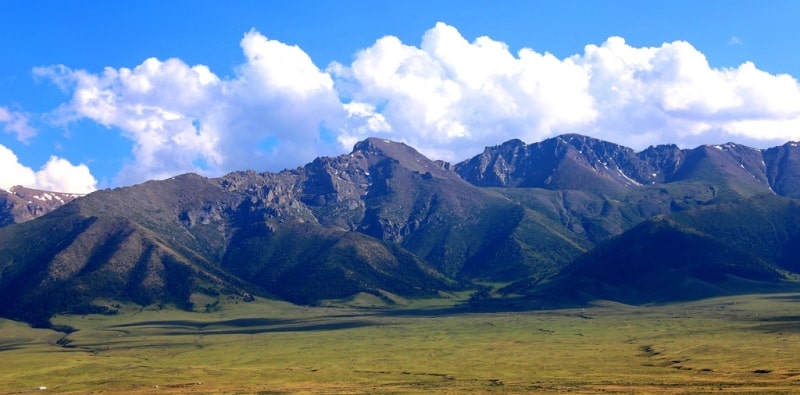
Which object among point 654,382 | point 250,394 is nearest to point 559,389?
point 654,382

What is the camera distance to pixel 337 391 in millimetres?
196875

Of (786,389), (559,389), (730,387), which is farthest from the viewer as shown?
(559,389)

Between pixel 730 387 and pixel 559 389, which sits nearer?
pixel 730 387

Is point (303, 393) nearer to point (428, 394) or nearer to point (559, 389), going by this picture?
point (428, 394)

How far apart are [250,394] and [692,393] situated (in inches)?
3722

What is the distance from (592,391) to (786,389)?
3588 cm

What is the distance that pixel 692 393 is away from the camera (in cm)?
16388

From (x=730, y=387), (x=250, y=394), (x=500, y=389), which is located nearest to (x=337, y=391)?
(x=250, y=394)

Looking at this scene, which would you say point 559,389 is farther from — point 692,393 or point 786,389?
point 786,389

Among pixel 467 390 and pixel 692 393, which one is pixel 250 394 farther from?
pixel 692 393

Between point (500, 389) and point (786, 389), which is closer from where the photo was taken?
point (786, 389)

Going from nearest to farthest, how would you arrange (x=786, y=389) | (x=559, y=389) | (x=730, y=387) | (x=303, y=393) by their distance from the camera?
(x=786, y=389) < (x=730, y=387) < (x=559, y=389) < (x=303, y=393)

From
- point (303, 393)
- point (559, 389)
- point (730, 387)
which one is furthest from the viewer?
point (303, 393)

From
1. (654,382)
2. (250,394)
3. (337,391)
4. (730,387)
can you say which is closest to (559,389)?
(654,382)
